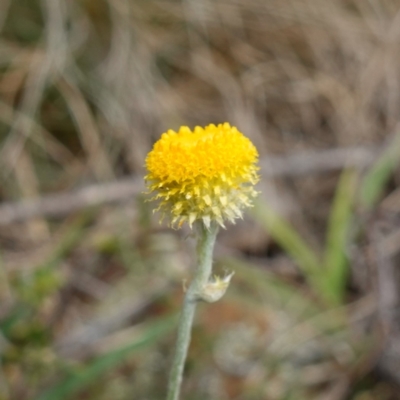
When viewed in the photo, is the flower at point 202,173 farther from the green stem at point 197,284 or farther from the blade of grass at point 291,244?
the blade of grass at point 291,244

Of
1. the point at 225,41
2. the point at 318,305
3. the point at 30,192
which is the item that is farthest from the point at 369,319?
the point at 225,41

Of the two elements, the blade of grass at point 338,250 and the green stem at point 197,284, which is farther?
the blade of grass at point 338,250

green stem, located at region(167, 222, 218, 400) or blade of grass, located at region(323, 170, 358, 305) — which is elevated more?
green stem, located at region(167, 222, 218, 400)

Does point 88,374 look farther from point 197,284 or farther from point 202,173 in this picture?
point 202,173

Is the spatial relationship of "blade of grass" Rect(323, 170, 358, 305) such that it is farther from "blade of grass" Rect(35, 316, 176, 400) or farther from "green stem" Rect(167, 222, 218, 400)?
"green stem" Rect(167, 222, 218, 400)

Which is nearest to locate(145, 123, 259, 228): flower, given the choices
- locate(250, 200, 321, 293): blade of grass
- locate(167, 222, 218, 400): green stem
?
locate(167, 222, 218, 400): green stem

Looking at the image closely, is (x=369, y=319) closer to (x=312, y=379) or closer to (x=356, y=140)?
(x=312, y=379)

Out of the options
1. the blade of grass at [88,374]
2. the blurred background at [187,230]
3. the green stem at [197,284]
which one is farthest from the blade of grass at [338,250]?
the green stem at [197,284]
